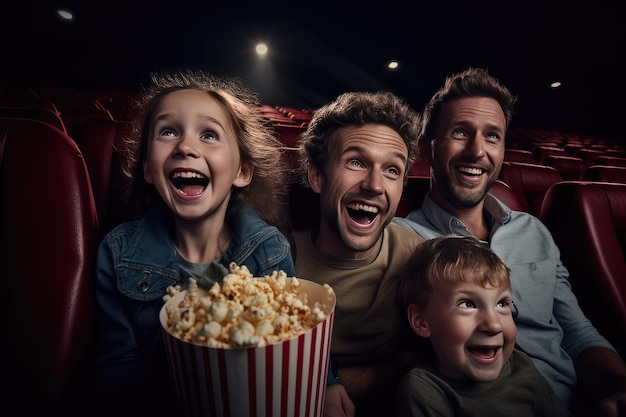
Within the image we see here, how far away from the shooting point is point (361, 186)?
721 millimetres

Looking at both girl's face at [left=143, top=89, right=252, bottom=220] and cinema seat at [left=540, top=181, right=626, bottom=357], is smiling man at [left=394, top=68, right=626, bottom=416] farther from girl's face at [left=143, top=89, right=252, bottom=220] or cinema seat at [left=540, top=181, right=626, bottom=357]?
girl's face at [left=143, top=89, right=252, bottom=220]

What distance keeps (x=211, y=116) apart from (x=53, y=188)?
0.98 ft

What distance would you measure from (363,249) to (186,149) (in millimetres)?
415

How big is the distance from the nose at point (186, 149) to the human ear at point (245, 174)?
0.16 m

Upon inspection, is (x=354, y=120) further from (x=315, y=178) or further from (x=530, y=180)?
(x=530, y=180)

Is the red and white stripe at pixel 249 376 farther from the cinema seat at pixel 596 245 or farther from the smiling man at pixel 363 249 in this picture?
the cinema seat at pixel 596 245

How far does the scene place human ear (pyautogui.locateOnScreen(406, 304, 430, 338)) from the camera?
2.17 feet

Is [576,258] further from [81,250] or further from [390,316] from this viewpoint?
[81,250]

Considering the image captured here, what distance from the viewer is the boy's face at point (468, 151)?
0.93m

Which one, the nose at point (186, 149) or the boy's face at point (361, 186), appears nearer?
the nose at point (186, 149)

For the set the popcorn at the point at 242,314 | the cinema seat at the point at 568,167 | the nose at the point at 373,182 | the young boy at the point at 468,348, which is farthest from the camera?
the cinema seat at the point at 568,167

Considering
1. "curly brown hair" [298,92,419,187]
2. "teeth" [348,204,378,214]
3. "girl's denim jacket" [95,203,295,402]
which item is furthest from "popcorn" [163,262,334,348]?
"curly brown hair" [298,92,419,187]

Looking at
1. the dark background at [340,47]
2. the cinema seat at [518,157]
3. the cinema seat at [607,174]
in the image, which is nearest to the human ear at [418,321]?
the cinema seat at [607,174]

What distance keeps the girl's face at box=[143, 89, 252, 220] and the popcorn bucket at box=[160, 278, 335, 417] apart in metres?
0.28
